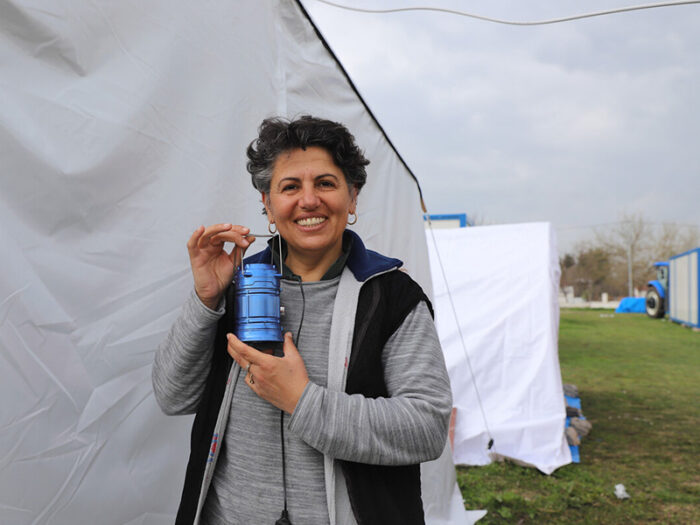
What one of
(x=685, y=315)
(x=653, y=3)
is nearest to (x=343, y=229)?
(x=653, y=3)

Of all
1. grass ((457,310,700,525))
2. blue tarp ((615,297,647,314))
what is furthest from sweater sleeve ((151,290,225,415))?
blue tarp ((615,297,647,314))

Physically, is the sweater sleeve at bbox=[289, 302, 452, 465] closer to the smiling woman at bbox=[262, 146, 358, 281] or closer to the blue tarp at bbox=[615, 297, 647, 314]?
the smiling woman at bbox=[262, 146, 358, 281]

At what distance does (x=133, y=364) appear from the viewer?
4.06ft

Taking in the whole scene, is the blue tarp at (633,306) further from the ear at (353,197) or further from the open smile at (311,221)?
the open smile at (311,221)

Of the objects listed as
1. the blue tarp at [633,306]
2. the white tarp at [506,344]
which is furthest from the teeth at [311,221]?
the blue tarp at [633,306]

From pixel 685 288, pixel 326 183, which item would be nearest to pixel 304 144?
pixel 326 183

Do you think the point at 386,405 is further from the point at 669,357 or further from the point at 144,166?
the point at 669,357

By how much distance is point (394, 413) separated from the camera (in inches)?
38.8

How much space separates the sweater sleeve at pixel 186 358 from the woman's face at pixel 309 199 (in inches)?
8.7

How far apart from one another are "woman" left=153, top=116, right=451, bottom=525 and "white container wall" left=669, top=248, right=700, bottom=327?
16446 mm

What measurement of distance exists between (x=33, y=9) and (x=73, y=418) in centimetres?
77

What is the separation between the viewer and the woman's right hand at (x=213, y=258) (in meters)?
1.06

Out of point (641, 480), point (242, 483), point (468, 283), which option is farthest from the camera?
point (468, 283)

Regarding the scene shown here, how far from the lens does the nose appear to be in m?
1.12
